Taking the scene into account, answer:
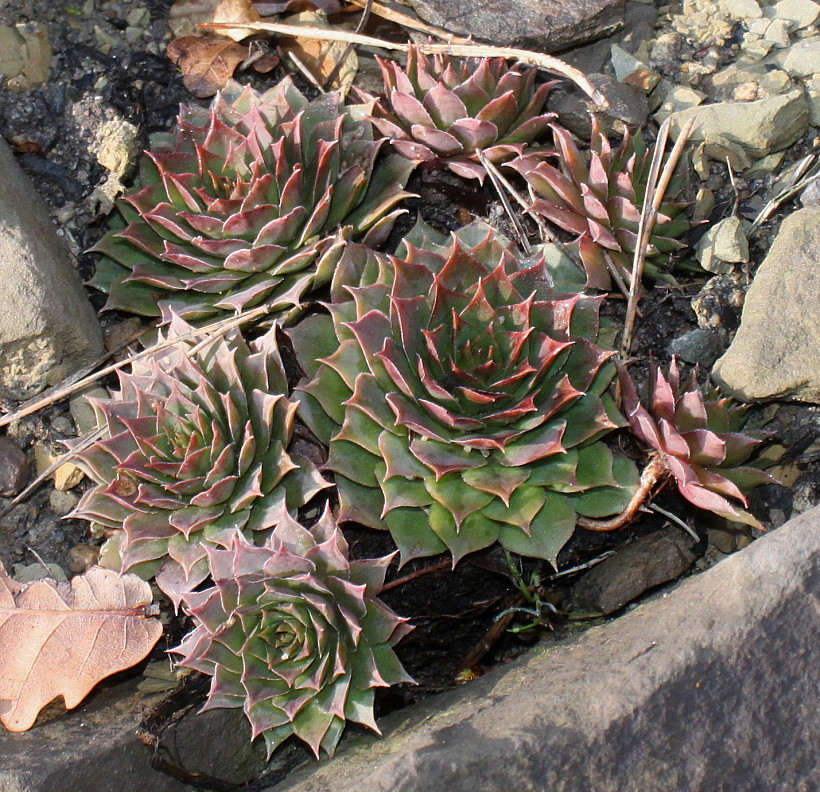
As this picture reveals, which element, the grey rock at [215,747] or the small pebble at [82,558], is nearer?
the grey rock at [215,747]

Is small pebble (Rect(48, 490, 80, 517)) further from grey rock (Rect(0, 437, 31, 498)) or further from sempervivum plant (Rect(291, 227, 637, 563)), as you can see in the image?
sempervivum plant (Rect(291, 227, 637, 563))

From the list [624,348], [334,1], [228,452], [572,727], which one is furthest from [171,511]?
[334,1]

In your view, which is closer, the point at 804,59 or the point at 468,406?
the point at 468,406

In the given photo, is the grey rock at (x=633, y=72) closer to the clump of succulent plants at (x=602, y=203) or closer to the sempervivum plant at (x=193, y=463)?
the clump of succulent plants at (x=602, y=203)

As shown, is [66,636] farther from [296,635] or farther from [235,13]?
[235,13]

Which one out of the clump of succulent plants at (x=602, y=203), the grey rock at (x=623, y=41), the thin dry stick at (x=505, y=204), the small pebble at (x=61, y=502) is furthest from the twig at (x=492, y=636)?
the grey rock at (x=623, y=41)

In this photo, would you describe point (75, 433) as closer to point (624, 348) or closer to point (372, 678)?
point (372, 678)

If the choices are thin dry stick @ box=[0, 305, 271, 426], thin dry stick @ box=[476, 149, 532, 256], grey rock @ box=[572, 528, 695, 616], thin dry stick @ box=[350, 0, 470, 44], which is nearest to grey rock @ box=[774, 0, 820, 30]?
thin dry stick @ box=[350, 0, 470, 44]

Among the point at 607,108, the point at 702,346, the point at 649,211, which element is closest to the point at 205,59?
the point at 607,108
